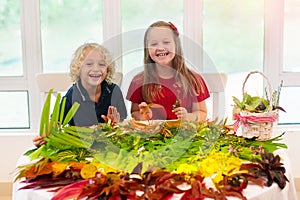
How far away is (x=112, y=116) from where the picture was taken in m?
1.83

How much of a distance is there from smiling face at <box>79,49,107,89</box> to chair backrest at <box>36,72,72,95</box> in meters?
0.45

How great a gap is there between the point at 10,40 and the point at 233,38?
1.46m

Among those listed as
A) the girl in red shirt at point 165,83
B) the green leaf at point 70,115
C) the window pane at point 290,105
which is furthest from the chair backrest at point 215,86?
the green leaf at point 70,115

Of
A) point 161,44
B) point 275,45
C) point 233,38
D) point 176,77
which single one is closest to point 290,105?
point 275,45

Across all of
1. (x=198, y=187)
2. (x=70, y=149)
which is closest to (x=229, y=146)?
(x=198, y=187)

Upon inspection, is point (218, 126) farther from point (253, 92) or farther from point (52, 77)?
point (253, 92)

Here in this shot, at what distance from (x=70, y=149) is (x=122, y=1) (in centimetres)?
155

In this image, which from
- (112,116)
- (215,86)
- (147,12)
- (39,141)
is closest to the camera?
(39,141)

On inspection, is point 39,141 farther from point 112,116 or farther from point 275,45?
point 275,45

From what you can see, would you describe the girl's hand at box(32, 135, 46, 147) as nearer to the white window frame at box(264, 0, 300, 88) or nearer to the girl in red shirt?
the girl in red shirt

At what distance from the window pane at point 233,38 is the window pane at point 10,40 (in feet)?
4.00

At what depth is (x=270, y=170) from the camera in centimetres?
135

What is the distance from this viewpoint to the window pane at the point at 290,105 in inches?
118

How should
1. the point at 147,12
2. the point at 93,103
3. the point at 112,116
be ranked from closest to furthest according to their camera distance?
the point at 112,116, the point at 93,103, the point at 147,12
